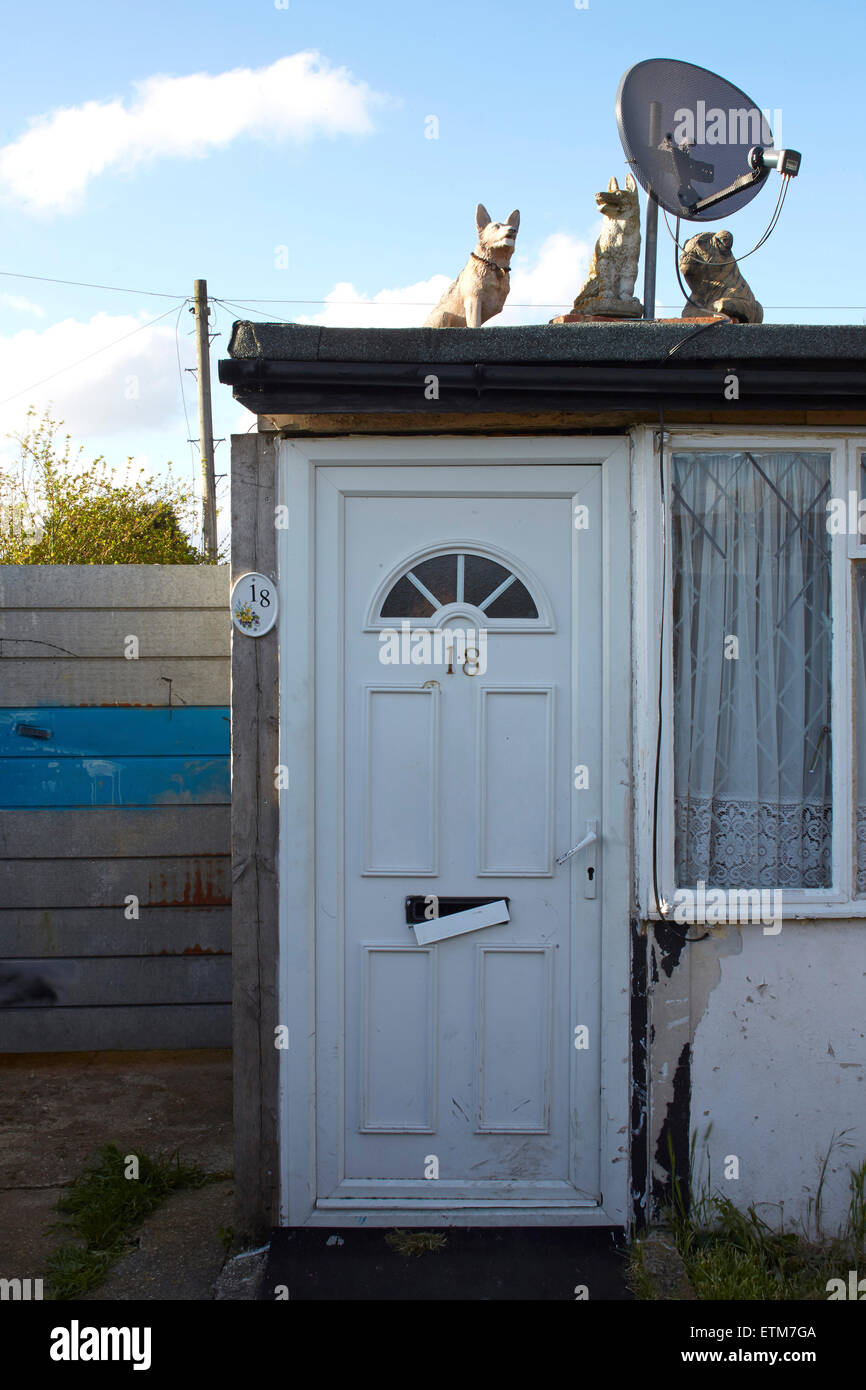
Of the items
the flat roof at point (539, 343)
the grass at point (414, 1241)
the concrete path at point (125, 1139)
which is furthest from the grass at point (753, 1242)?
the flat roof at point (539, 343)

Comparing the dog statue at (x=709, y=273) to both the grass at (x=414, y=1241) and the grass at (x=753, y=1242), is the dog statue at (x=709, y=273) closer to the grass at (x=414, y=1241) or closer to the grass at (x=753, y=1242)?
the grass at (x=753, y=1242)

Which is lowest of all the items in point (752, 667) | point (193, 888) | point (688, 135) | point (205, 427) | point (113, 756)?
point (193, 888)

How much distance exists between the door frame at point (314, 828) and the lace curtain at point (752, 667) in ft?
0.73

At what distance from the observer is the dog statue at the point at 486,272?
393 centimetres

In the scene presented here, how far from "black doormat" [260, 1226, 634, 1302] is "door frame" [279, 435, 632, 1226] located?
5cm

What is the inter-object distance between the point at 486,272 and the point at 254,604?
173cm

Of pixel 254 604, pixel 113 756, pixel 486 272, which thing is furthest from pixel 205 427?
pixel 254 604

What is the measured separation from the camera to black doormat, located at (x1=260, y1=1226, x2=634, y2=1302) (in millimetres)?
3021

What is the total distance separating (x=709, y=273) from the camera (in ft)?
12.8

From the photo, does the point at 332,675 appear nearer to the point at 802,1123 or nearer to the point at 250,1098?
the point at 250,1098

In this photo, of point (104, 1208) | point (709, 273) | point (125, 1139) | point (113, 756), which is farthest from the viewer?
point (113, 756)

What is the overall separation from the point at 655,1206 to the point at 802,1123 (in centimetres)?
57

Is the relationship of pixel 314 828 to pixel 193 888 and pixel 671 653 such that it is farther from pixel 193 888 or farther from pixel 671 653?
pixel 193 888

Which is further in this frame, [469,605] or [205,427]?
[205,427]
